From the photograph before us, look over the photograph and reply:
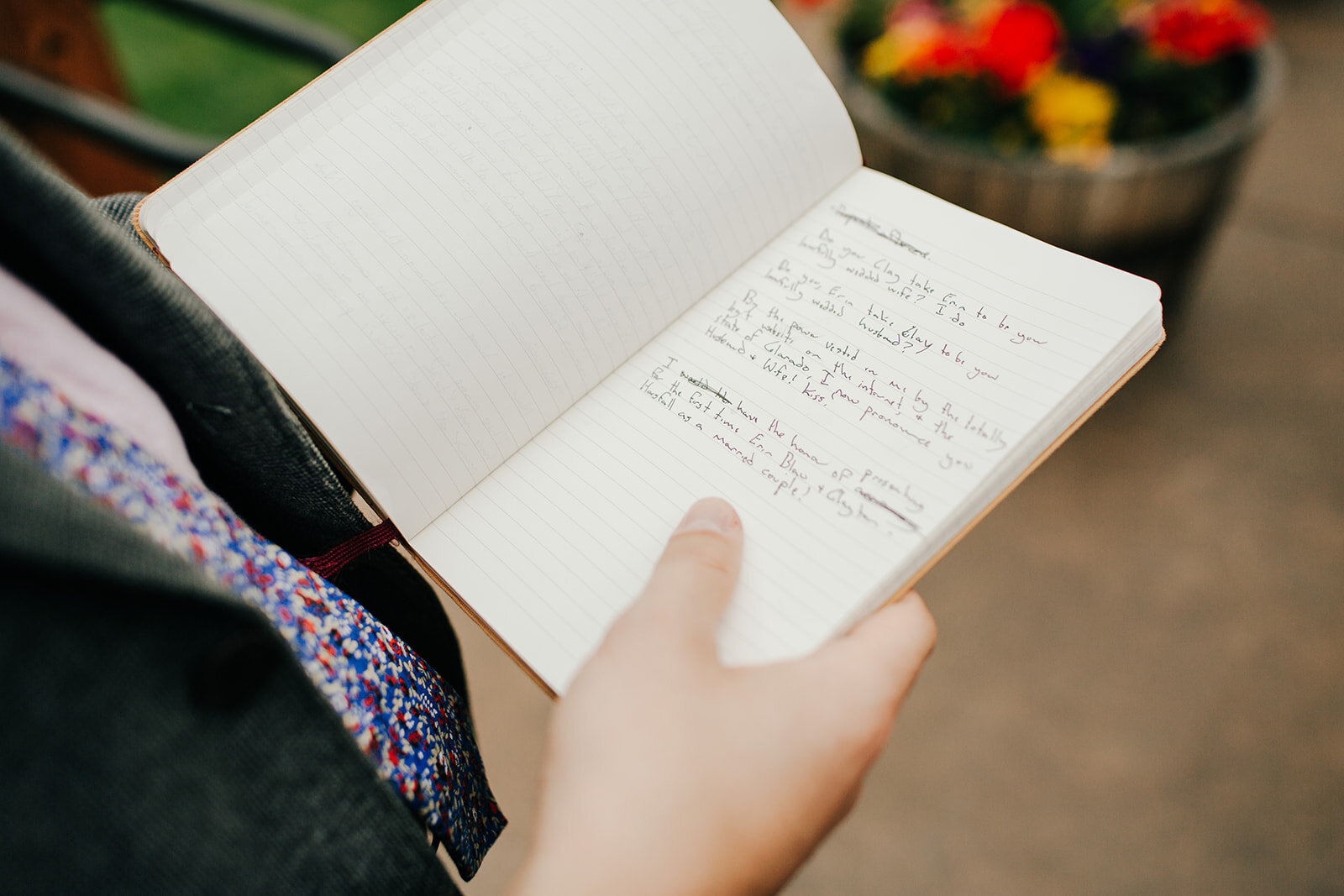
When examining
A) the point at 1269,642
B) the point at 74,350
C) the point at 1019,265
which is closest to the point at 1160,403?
the point at 1269,642

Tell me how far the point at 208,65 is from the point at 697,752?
2.39 metres

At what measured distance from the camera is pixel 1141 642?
3.71ft

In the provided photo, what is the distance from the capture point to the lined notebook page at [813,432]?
1.45 ft

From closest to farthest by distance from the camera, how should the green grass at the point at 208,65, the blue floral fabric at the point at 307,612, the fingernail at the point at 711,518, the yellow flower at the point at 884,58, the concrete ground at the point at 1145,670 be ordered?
the blue floral fabric at the point at 307,612 < the fingernail at the point at 711,518 < the concrete ground at the point at 1145,670 < the yellow flower at the point at 884,58 < the green grass at the point at 208,65

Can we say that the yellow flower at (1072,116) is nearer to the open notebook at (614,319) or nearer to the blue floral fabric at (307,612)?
the open notebook at (614,319)

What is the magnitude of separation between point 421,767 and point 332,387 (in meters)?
0.20

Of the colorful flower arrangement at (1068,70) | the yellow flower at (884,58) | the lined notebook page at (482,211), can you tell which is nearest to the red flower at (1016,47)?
the colorful flower arrangement at (1068,70)

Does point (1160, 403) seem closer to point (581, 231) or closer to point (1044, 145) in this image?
point (1044, 145)

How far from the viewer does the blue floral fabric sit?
33cm

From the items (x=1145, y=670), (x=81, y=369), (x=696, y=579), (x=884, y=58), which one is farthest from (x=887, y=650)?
(x=884, y=58)

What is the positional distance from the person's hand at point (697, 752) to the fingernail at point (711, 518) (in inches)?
1.7

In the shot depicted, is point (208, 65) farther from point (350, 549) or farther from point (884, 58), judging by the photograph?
point (350, 549)

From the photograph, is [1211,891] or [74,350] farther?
[1211,891]

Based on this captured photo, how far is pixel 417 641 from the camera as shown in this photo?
0.53 metres
